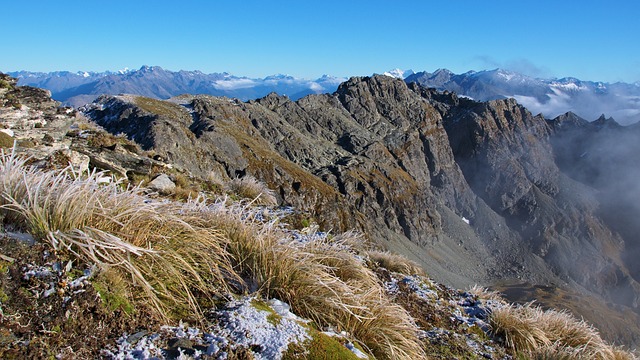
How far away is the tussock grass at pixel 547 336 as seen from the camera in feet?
21.4

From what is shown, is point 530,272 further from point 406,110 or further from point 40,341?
point 40,341

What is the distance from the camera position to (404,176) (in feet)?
489

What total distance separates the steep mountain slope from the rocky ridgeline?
1.55 feet

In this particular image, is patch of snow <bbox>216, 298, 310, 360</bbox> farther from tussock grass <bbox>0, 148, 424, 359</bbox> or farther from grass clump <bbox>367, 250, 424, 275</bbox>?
grass clump <bbox>367, 250, 424, 275</bbox>

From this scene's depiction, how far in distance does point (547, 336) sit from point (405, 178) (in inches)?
5607

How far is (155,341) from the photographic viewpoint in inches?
125

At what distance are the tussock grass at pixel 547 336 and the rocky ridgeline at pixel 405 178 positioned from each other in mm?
59053

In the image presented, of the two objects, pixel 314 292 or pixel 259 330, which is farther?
pixel 314 292

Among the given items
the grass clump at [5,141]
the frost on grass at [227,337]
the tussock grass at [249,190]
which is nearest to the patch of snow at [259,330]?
the frost on grass at [227,337]

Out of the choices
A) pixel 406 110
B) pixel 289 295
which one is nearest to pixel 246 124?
pixel 406 110

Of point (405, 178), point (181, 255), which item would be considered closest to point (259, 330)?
point (181, 255)

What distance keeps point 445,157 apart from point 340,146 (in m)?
65.3

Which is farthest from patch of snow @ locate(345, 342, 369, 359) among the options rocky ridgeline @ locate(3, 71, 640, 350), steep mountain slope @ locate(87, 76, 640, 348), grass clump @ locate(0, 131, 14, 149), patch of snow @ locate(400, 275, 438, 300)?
steep mountain slope @ locate(87, 76, 640, 348)

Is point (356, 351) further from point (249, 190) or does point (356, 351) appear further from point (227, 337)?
point (249, 190)
